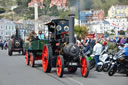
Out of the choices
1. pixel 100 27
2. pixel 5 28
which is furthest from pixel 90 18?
pixel 5 28

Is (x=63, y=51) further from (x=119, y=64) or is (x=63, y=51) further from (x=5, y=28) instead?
(x=5, y=28)

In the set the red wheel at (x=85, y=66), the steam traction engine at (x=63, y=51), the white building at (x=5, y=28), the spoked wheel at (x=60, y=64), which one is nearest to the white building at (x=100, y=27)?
the white building at (x=5, y=28)

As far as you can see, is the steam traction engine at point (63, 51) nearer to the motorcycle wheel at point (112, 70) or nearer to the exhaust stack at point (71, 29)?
the exhaust stack at point (71, 29)

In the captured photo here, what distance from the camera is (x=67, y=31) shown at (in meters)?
15.4

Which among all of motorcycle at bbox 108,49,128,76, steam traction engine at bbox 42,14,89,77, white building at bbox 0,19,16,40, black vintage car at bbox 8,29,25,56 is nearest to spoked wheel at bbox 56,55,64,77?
steam traction engine at bbox 42,14,89,77

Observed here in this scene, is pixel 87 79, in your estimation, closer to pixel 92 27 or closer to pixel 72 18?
pixel 72 18

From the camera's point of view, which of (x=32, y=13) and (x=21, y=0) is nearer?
(x=32, y=13)

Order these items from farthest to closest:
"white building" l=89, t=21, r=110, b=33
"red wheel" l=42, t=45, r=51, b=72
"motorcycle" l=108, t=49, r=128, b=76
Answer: "white building" l=89, t=21, r=110, b=33
"red wheel" l=42, t=45, r=51, b=72
"motorcycle" l=108, t=49, r=128, b=76

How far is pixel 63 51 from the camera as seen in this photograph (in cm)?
1447

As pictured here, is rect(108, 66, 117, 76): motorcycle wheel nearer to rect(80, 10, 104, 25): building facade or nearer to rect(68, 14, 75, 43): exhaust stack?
rect(68, 14, 75, 43): exhaust stack

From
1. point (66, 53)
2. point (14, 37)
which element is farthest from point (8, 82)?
point (14, 37)

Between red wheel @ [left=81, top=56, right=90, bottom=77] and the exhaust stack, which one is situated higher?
the exhaust stack

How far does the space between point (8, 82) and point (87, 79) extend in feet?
9.53

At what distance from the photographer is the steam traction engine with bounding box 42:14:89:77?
1405 cm
